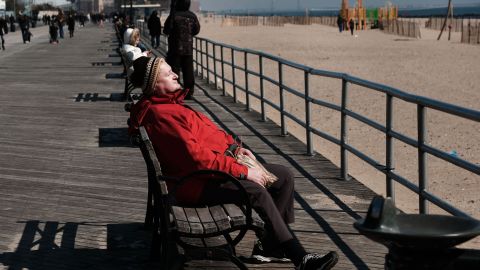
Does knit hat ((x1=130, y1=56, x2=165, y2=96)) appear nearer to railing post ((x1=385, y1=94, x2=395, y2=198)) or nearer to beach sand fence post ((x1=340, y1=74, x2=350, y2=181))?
railing post ((x1=385, y1=94, x2=395, y2=198))

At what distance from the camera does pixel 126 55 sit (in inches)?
463

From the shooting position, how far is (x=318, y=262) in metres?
4.64

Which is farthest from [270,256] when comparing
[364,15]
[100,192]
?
[364,15]

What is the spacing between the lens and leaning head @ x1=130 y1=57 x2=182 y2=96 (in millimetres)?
5027

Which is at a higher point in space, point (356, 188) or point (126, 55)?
point (126, 55)

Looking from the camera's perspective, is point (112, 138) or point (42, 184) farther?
point (112, 138)

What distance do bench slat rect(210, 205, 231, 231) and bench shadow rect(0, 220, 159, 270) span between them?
2.69 feet

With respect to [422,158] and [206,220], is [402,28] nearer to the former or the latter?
[422,158]

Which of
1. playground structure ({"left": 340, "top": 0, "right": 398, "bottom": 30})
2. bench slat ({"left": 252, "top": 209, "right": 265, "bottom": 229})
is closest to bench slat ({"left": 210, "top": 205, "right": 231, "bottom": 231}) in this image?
bench slat ({"left": 252, "top": 209, "right": 265, "bottom": 229})

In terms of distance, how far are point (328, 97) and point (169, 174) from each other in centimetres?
1917

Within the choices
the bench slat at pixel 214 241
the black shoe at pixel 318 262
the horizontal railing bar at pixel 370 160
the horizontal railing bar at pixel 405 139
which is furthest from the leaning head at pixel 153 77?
the horizontal railing bar at pixel 370 160

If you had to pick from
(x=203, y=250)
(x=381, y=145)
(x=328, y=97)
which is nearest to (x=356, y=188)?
(x=203, y=250)

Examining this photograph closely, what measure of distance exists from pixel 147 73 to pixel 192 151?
0.51 meters

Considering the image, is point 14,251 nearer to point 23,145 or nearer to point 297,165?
point 297,165
